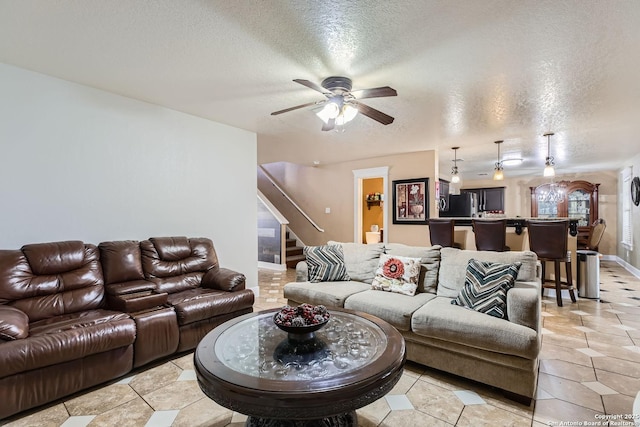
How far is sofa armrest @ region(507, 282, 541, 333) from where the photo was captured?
→ 2088mm

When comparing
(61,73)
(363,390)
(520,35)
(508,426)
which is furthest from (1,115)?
(508,426)

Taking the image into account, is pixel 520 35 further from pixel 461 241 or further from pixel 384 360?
pixel 461 241

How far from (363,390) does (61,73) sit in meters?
3.40

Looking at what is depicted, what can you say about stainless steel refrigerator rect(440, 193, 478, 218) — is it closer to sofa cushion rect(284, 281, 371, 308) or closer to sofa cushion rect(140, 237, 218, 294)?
sofa cushion rect(284, 281, 371, 308)

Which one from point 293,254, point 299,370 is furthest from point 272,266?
point 299,370

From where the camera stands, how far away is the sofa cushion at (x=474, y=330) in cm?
196

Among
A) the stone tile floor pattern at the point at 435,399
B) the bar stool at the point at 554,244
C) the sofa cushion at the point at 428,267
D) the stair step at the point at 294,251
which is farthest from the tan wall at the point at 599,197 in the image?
the sofa cushion at the point at 428,267

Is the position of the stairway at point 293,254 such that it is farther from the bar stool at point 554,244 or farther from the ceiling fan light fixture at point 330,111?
the ceiling fan light fixture at point 330,111

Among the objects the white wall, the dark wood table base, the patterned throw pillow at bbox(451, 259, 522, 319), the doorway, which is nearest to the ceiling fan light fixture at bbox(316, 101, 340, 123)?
the patterned throw pillow at bbox(451, 259, 522, 319)

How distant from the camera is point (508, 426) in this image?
70.2 inches

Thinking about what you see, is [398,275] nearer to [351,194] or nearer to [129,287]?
[129,287]

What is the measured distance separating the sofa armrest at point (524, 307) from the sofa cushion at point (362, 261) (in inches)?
53.9

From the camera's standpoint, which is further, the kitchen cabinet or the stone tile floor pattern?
the kitchen cabinet

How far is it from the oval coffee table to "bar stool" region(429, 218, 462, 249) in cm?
307
